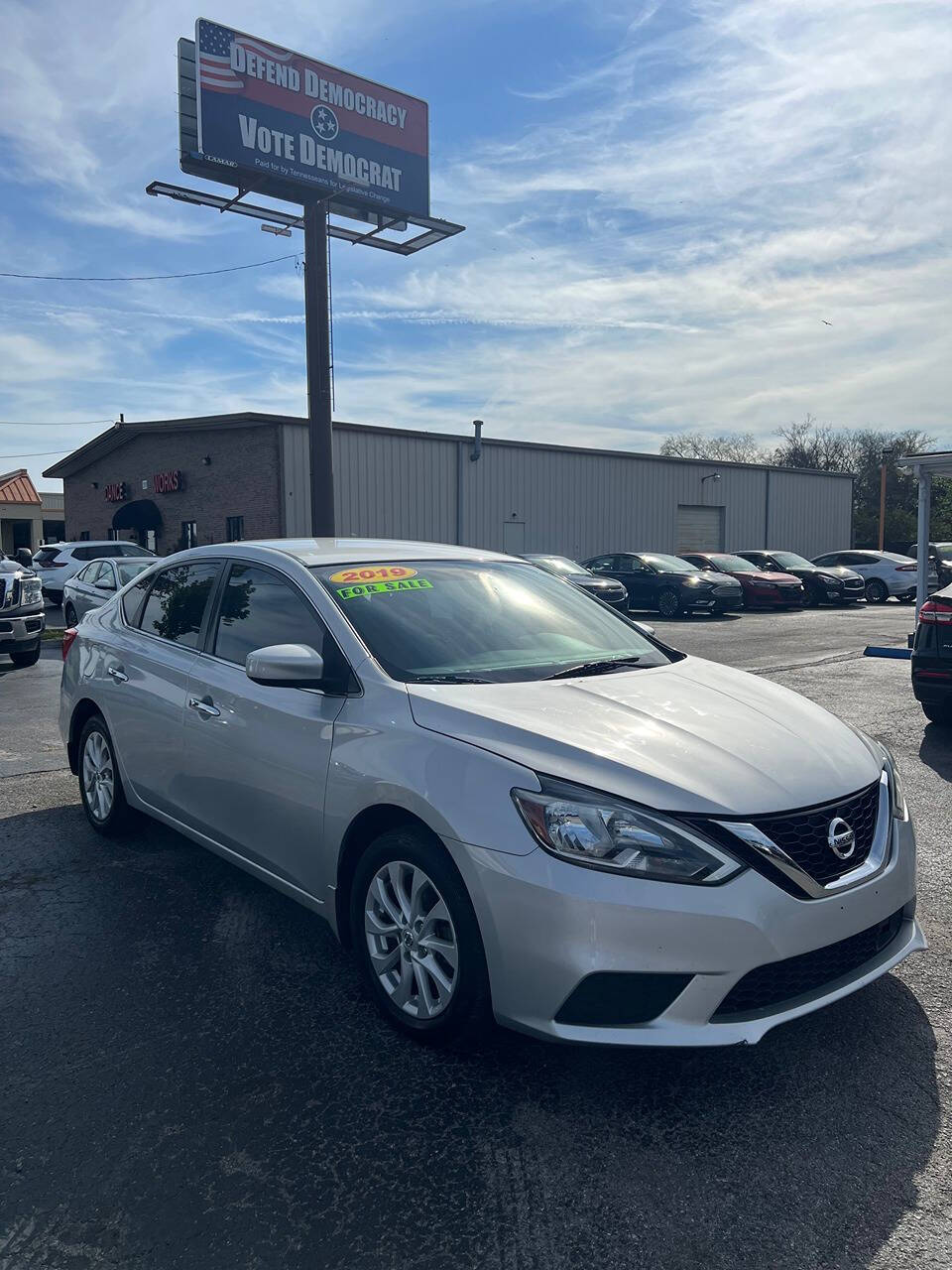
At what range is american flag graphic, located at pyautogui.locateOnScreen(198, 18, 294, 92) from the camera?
1955 centimetres

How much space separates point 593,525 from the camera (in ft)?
105

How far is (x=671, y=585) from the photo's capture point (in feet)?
72.1

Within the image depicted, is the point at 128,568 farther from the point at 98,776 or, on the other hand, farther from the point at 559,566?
the point at 98,776

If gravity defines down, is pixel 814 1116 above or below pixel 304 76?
below

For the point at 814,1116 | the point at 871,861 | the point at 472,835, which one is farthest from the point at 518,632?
the point at 814,1116

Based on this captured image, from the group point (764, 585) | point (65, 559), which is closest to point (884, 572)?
point (764, 585)

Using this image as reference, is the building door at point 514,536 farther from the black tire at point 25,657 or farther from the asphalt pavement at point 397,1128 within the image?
the asphalt pavement at point 397,1128

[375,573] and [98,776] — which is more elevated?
[375,573]

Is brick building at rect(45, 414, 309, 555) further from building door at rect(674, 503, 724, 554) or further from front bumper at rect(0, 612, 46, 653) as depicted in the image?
building door at rect(674, 503, 724, 554)

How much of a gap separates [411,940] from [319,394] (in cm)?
1636

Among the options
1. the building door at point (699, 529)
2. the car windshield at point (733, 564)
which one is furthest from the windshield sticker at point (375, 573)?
the building door at point (699, 529)

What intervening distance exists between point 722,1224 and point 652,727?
131 cm

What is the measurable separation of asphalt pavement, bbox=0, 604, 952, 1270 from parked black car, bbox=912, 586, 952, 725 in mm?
3858

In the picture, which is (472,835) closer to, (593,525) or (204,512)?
(204,512)
